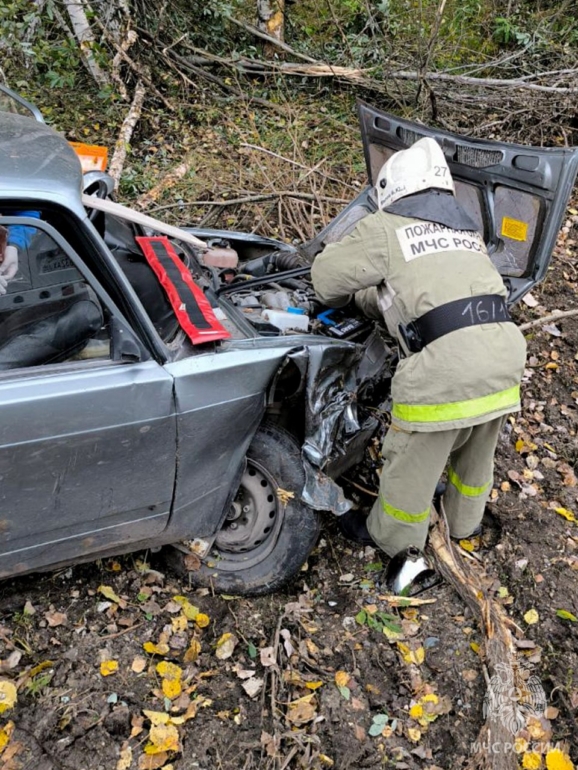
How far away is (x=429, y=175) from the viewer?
2.89m

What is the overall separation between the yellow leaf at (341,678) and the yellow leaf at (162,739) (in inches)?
28.1

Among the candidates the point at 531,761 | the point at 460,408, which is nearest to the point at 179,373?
the point at 460,408

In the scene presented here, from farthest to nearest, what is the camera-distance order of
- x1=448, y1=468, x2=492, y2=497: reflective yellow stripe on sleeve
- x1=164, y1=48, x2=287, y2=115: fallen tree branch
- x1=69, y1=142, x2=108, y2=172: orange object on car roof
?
1. x1=164, y1=48, x2=287, y2=115: fallen tree branch
2. x1=69, y1=142, x2=108, y2=172: orange object on car roof
3. x1=448, y1=468, x2=492, y2=497: reflective yellow stripe on sleeve

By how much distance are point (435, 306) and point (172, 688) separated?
1968 mm

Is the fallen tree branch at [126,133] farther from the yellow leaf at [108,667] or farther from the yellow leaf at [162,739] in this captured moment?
the yellow leaf at [162,739]

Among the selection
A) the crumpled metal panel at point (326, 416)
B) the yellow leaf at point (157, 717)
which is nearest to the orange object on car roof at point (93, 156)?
the crumpled metal panel at point (326, 416)

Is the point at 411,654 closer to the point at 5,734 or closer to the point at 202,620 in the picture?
the point at 202,620

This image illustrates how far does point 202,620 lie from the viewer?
299cm

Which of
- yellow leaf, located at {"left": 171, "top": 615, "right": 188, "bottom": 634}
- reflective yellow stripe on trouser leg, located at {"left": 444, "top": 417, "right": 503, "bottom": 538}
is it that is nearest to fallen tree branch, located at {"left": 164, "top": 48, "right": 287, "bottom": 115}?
reflective yellow stripe on trouser leg, located at {"left": 444, "top": 417, "right": 503, "bottom": 538}

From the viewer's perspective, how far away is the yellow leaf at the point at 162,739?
8.04 ft

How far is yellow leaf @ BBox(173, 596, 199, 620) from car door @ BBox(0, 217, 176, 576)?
2.32 feet

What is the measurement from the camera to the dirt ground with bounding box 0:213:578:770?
249 cm

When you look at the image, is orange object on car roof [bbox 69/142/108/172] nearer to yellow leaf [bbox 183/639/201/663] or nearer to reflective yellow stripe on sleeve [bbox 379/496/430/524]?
reflective yellow stripe on sleeve [bbox 379/496/430/524]

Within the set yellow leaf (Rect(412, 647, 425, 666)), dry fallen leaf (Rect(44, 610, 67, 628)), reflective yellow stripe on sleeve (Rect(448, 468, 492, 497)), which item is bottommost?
yellow leaf (Rect(412, 647, 425, 666))
